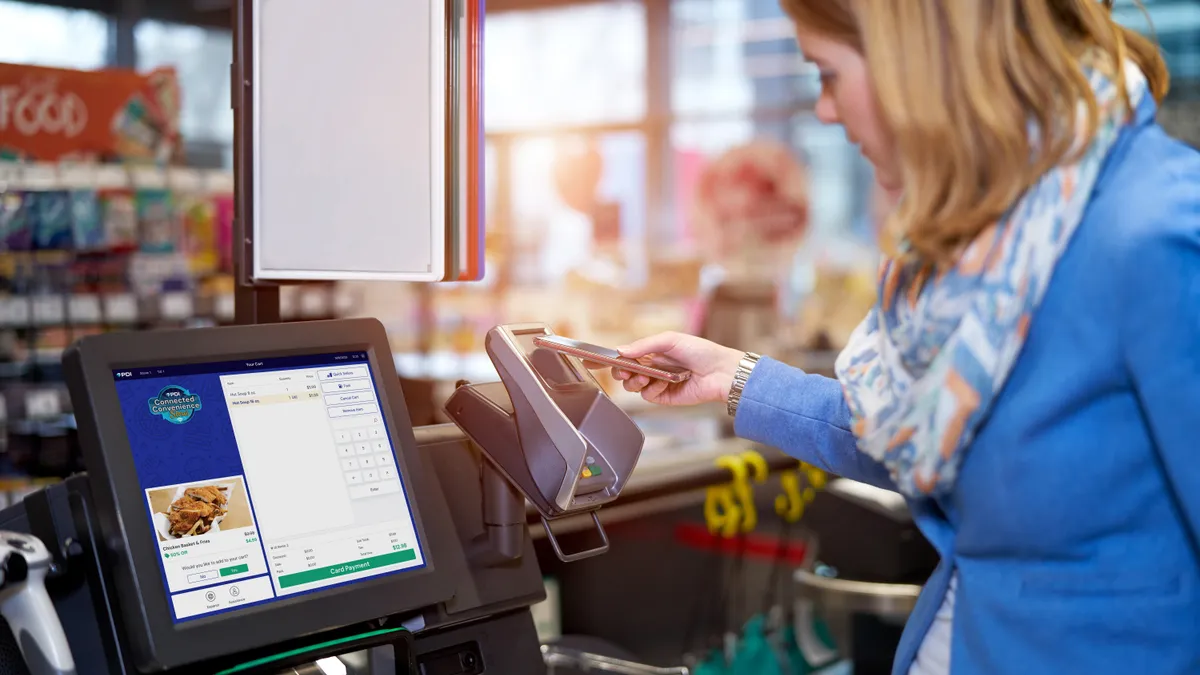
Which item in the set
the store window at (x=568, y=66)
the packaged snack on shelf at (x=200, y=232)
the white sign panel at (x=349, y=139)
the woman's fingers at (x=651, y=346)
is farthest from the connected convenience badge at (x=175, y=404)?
the store window at (x=568, y=66)

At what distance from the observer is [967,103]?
2.92 ft

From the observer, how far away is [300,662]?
1097 millimetres

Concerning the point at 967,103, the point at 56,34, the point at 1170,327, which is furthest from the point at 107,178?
the point at 56,34

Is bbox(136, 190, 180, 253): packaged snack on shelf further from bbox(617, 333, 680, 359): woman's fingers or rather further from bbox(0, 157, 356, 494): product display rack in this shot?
bbox(617, 333, 680, 359): woman's fingers

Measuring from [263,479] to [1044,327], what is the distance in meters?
0.76

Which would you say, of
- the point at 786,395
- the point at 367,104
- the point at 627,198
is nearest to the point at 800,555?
the point at 786,395

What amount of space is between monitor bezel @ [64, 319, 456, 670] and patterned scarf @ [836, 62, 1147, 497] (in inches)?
21.0

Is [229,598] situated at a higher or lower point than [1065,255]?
lower

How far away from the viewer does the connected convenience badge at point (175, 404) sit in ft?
3.56

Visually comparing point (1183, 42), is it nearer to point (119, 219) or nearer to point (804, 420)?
point (119, 219)

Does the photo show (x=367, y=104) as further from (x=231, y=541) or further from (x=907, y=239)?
(x=907, y=239)

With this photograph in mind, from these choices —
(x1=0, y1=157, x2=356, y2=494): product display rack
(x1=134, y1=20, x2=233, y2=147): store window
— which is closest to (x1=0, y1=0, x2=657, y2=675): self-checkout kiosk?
(x1=0, y1=157, x2=356, y2=494): product display rack

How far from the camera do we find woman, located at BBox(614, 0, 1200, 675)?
2.90 feet

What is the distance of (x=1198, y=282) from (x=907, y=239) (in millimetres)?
227
